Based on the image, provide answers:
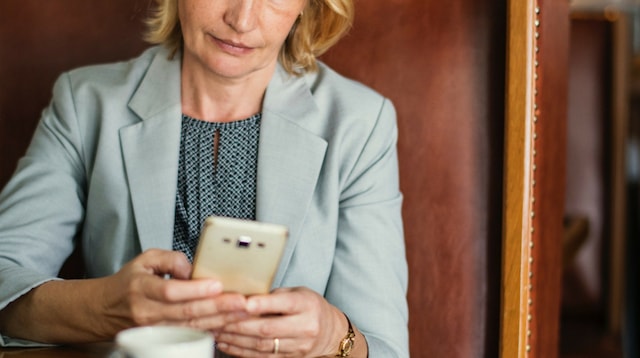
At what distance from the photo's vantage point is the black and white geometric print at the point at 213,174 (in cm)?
154

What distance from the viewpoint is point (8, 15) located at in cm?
175

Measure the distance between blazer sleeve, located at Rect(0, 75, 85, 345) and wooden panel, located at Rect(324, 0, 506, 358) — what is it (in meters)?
0.54

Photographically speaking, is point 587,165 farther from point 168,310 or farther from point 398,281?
point 168,310

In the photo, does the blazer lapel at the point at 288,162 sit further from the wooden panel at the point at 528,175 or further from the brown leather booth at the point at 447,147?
the wooden panel at the point at 528,175

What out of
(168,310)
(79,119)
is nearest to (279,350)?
(168,310)

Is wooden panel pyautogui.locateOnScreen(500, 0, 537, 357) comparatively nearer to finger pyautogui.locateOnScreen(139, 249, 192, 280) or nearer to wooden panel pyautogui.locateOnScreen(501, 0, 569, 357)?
wooden panel pyautogui.locateOnScreen(501, 0, 569, 357)

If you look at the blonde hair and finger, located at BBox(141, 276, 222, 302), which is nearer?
finger, located at BBox(141, 276, 222, 302)

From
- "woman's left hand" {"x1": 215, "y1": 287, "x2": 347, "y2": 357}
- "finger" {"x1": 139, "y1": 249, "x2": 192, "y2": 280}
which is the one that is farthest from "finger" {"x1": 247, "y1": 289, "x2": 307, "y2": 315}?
"finger" {"x1": 139, "y1": 249, "x2": 192, "y2": 280}

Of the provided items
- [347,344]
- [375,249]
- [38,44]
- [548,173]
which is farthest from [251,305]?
[38,44]

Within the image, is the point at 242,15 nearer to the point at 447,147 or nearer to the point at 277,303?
the point at 447,147

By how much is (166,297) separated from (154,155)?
0.57m

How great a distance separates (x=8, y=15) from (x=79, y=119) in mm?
339

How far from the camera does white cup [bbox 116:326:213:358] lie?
0.73 metres

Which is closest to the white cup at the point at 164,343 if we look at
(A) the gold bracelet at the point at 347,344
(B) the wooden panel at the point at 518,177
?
(A) the gold bracelet at the point at 347,344
